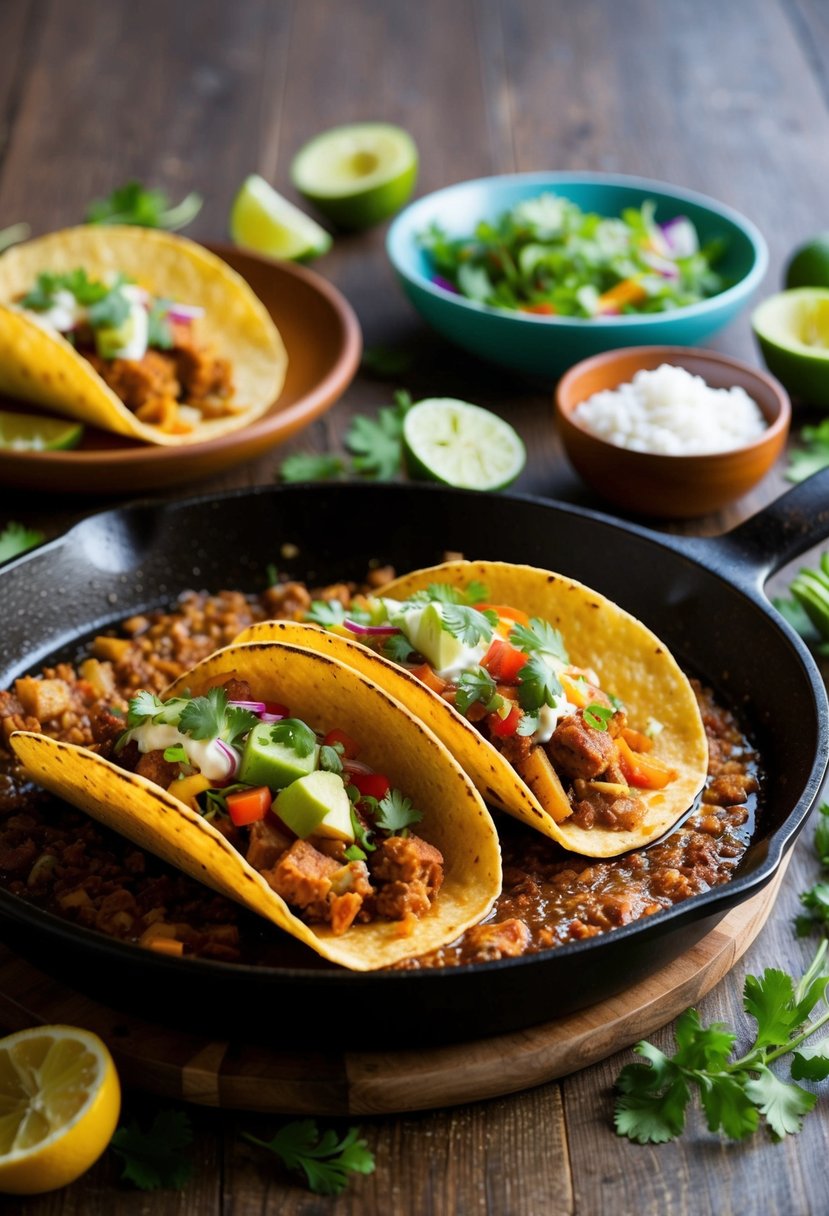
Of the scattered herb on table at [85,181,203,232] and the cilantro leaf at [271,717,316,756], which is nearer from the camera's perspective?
the cilantro leaf at [271,717,316,756]

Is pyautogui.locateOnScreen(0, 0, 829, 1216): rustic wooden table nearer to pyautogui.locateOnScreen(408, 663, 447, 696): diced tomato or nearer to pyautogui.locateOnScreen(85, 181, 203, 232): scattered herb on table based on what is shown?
pyautogui.locateOnScreen(85, 181, 203, 232): scattered herb on table

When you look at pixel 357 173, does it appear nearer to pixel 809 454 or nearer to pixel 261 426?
pixel 261 426

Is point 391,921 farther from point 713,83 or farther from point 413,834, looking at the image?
point 713,83

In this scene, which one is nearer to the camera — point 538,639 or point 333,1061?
point 333,1061

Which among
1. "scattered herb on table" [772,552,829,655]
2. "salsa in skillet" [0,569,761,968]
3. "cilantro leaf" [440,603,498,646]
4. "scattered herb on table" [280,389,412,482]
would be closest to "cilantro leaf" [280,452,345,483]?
→ "scattered herb on table" [280,389,412,482]

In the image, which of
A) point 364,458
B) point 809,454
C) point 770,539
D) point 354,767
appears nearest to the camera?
point 354,767

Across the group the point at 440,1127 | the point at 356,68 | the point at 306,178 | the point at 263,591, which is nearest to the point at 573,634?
the point at 263,591

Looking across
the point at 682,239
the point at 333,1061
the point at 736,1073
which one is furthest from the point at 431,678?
the point at 682,239

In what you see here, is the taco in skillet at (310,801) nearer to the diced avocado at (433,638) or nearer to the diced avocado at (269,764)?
the diced avocado at (269,764)
